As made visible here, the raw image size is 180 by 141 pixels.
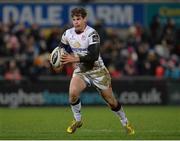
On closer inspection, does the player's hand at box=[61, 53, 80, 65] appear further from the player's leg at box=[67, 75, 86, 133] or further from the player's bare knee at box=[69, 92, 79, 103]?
the player's bare knee at box=[69, 92, 79, 103]

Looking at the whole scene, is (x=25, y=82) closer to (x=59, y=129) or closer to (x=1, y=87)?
(x=1, y=87)

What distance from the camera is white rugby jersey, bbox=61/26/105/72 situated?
12.8 m

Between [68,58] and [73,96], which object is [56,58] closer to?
[68,58]

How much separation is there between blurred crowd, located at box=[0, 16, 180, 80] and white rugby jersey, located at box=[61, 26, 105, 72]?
36.5ft

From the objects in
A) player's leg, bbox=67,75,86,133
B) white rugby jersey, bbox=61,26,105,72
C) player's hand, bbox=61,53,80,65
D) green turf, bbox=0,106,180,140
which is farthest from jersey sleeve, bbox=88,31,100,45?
green turf, bbox=0,106,180,140

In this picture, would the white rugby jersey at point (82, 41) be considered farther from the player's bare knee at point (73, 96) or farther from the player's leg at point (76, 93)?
the player's bare knee at point (73, 96)

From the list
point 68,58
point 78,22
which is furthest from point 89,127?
point 78,22

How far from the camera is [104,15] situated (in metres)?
28.9

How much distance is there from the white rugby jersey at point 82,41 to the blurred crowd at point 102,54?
11.1 m

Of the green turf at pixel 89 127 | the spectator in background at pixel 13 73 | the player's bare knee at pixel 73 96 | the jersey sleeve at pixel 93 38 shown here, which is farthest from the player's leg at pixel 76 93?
the spectator in background at pixel 13 73

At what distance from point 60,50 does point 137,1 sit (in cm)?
1650

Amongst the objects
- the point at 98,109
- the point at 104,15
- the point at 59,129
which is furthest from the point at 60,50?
the point at 104,15

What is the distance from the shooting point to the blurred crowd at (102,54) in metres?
24.7

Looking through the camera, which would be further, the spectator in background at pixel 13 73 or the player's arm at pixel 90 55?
the spectator in background at pixel 13 73
